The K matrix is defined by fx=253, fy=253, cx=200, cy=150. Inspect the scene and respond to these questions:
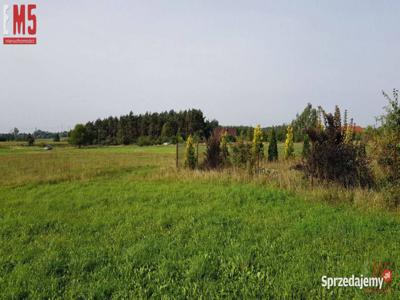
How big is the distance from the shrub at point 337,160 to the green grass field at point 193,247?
1.83m

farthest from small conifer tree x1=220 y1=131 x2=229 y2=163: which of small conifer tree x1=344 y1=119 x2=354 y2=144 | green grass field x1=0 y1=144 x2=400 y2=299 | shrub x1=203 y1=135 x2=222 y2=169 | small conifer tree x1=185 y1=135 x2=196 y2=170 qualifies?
green grass field x1=0 y1=144 x2=400 y2=299

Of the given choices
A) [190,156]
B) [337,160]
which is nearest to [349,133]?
[337,160]

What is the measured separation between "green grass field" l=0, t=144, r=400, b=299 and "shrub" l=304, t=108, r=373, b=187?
1.83 metres

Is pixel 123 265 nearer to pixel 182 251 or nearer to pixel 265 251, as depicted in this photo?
pixel 182 251

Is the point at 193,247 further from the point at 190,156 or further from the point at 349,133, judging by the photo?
the point at 190,156

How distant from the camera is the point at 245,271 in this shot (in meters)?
3.39

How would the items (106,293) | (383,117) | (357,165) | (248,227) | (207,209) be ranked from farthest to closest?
(357,165), (383,117), (207,209), (248,227), (106,293)

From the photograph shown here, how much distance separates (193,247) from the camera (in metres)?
4.08

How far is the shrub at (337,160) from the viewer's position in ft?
25.5

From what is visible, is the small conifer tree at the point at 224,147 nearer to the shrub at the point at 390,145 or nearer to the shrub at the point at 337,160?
the shrub at the point at 337,160

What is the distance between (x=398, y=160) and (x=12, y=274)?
8.10m

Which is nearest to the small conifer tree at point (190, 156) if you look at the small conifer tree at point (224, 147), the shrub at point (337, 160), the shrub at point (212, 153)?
the shrub at point (212, 153)

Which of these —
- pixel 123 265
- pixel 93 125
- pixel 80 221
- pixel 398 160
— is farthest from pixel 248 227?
pixel 93 125

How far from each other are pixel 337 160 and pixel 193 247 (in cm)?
603
